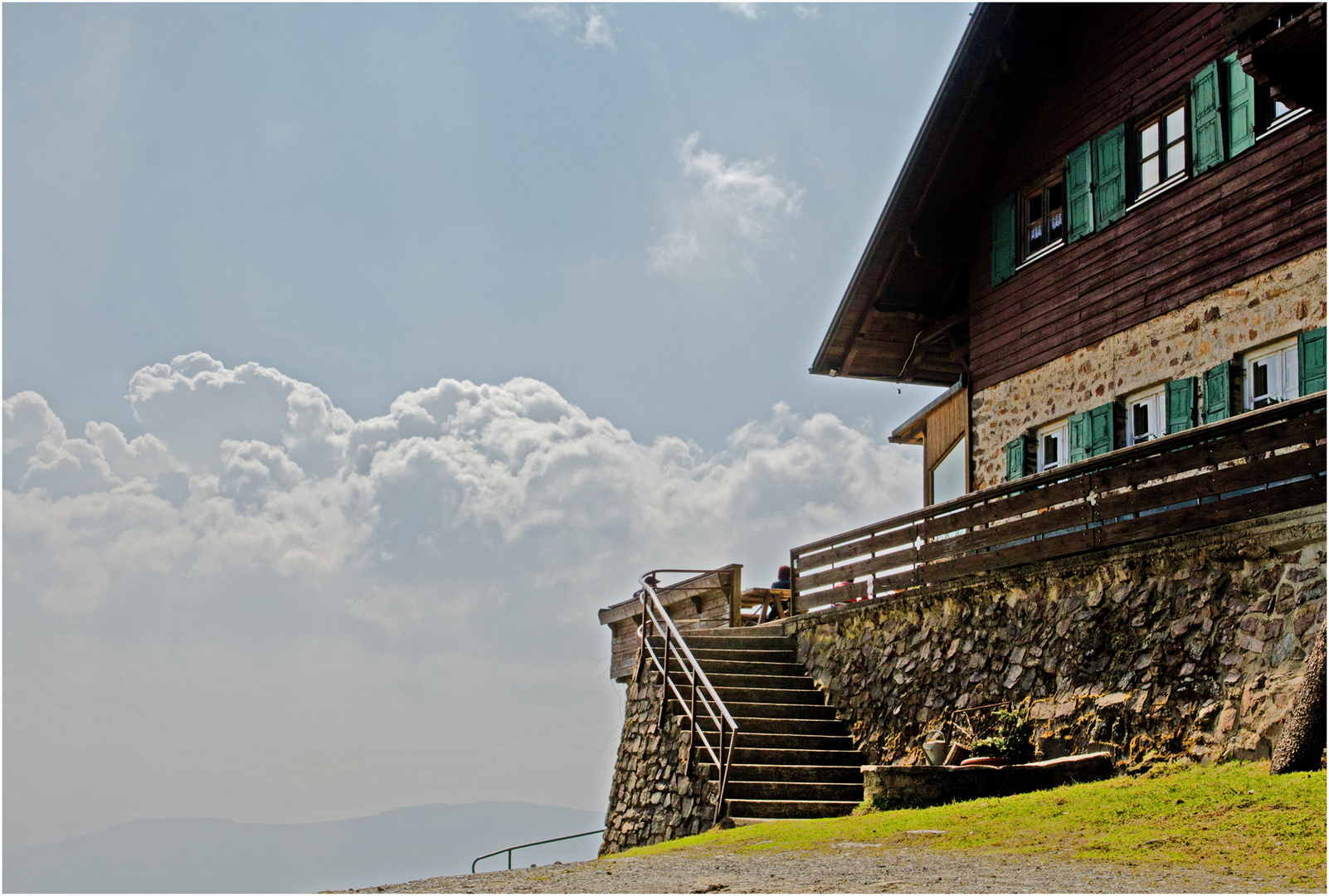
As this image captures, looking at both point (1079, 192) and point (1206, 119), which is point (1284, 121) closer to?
point (1206, 119)

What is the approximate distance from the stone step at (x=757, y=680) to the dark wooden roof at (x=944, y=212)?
6049mm

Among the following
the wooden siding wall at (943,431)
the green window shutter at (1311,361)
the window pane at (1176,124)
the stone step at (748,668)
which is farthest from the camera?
the wooden siding wall at (943,431)

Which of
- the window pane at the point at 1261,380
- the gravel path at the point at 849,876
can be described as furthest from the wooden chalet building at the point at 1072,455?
the gravel path at the point at 849,876

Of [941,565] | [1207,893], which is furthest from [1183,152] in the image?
[1207,893]

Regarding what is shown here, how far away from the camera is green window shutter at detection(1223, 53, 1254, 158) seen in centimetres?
1380

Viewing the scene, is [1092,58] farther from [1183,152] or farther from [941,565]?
[941,565]

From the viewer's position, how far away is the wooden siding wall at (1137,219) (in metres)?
13.3

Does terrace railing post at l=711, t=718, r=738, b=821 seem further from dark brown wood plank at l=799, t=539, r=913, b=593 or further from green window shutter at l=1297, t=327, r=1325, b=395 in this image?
green window shutter at l=1297, t=327, r=1325, b=395

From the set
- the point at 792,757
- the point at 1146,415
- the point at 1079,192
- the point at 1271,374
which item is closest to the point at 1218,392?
the point at 1271,374

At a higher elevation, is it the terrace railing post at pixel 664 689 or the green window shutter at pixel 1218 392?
the green window shutter at pixel 1218 392

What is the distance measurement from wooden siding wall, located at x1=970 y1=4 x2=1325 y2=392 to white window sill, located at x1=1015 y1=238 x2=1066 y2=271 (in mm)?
81

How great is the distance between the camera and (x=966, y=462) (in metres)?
18.3

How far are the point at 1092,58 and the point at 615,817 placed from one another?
12057mm

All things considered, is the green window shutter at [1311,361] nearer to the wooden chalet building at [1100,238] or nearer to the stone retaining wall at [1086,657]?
the wooden chalet building at [1100,238]
